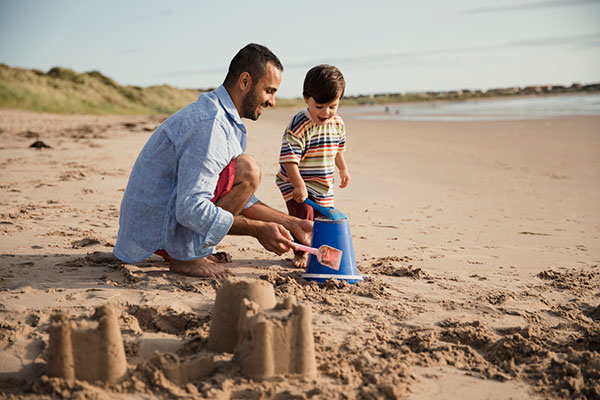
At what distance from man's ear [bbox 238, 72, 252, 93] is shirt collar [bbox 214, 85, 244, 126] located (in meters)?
0.09

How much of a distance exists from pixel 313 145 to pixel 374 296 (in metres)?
1.11

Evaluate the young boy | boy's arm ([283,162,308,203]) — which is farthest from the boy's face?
boy's arm ([283,162,308,203])

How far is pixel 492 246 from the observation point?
376cm

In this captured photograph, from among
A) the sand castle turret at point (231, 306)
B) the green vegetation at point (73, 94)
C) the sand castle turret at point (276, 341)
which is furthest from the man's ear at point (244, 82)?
the green vegetation at point (73, 94)

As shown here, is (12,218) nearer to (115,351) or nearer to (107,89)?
(115,351)

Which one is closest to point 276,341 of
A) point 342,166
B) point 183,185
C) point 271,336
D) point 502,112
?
point 271,336

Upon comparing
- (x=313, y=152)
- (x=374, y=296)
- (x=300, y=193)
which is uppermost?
(x=313, y=152)

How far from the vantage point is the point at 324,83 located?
3.12 m

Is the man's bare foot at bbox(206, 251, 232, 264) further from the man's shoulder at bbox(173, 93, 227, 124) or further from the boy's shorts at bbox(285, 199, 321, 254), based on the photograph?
the man's shoulder at bbox(173, 93, 227, 124)

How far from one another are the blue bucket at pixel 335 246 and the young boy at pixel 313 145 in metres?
0.33

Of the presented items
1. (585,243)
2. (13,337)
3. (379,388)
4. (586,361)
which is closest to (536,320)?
(586,361)

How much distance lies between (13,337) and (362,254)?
2115 millimetres

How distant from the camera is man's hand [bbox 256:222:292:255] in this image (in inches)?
106

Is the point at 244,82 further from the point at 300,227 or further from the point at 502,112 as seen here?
the point at 502,112
